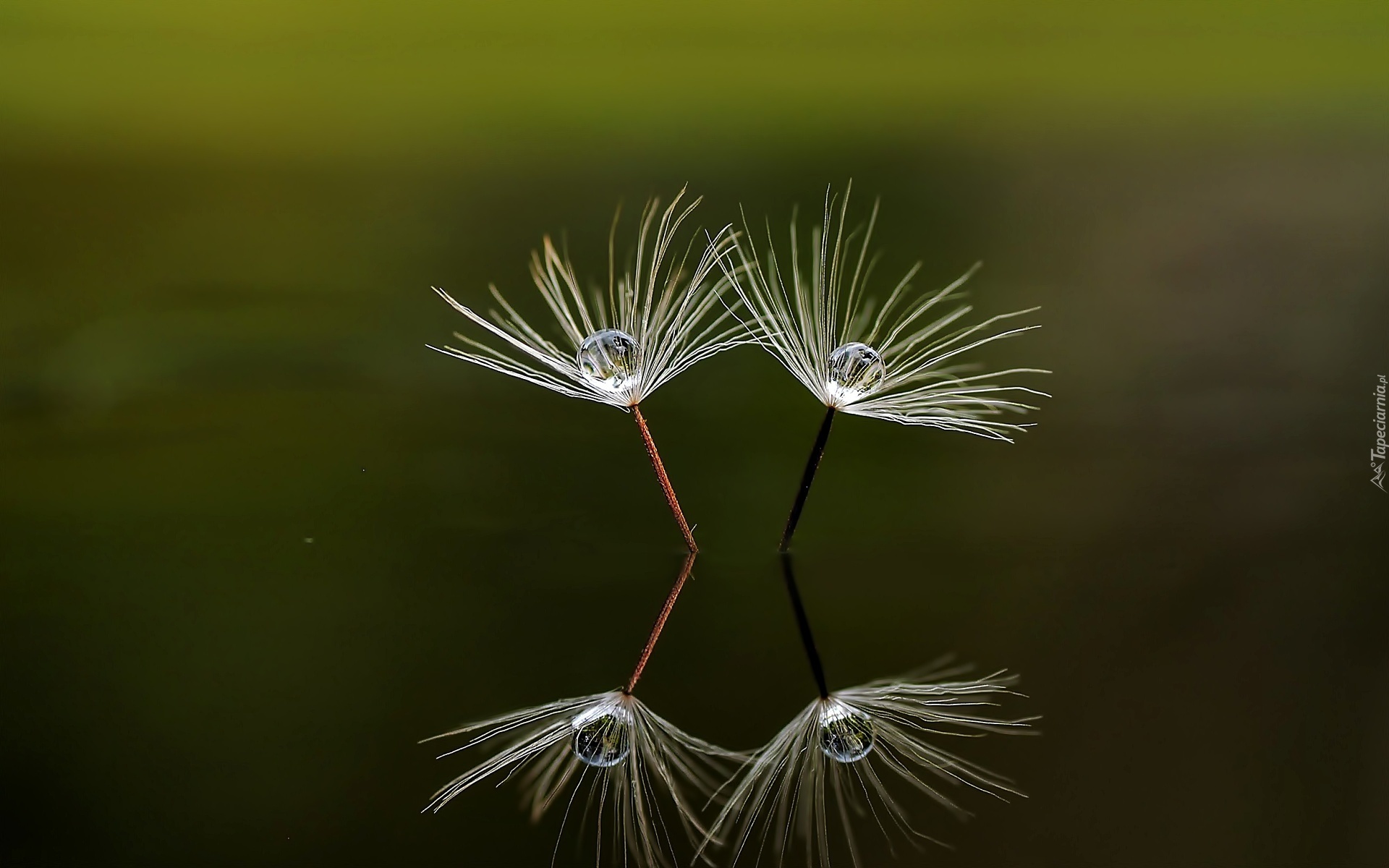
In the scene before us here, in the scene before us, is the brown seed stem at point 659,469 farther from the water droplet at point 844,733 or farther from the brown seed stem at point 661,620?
the water droplet at point 844,733

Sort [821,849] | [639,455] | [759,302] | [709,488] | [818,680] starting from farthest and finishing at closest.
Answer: [639,455]
[709,488]
[759,302]
[818,680]
[821,849]

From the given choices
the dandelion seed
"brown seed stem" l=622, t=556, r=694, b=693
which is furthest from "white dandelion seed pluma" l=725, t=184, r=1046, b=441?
"brown seed stem" l=622, t=556, r=694, b=693

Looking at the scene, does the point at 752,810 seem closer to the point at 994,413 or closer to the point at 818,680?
the point at 818,680

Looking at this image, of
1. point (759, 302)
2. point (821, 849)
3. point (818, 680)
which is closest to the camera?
point (821, 849)

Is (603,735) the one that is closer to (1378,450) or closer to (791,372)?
(791,372)

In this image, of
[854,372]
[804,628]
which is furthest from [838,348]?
[804,628]

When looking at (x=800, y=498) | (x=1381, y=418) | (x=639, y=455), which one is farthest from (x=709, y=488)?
(x=1381, y=418)

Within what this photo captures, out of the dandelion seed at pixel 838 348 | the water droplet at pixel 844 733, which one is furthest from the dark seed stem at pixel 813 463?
the water droplet at pixel 844 733
